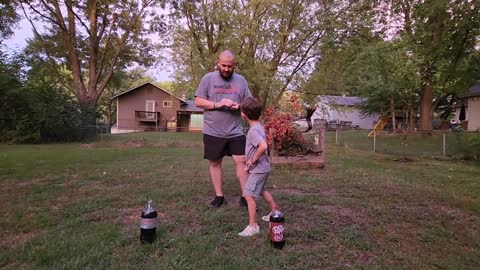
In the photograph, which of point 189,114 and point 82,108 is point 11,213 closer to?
point 82,108

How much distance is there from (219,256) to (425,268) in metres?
1.39

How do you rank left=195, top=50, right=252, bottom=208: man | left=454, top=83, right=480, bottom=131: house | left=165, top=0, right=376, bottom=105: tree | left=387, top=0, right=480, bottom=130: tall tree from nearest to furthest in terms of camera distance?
left=195, top=50, right=252, bottom=208: man → left=387, top=0, right=480, bottom=130: tall tree → left=165, top=0, right=376, bottom=105: tree → left=454, top=83, right=480, bottom=131: house

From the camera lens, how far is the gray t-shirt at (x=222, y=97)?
3547mm

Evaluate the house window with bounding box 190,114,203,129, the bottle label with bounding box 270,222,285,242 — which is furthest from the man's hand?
the house window with bounding box 190,114,203,129

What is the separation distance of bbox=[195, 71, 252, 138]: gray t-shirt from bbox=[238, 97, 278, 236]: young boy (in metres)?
0.55

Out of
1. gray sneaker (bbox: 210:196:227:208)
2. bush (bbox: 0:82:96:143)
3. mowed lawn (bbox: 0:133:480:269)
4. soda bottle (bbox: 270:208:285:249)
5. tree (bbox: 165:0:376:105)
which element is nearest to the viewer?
mowed lawn (bbox: 0:133:480:269)

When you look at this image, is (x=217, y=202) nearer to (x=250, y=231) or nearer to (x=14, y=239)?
(x=250, y=231)

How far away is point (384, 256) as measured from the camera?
2477mm

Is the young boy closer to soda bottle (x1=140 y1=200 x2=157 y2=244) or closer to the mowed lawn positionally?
the mowed lawn

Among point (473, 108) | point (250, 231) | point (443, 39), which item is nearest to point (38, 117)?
point (250, 231)

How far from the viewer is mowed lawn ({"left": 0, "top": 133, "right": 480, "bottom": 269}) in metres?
2.38

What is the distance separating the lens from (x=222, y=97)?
3.57m

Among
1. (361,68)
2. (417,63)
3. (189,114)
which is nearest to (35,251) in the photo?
(417,63)

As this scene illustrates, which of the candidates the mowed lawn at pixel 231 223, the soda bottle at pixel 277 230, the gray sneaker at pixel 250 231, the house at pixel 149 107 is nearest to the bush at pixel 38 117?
the mowed lawn at pixel 231 223
